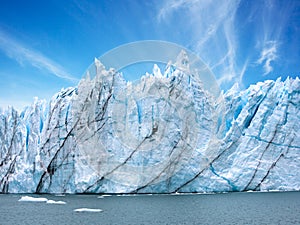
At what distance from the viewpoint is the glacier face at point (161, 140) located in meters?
21.1

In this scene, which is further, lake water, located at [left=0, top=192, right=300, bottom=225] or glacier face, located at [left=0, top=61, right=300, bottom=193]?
glacier face, located at [left=0, top=61, right=300, bottom=193]

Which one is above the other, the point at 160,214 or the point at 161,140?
the point at 161,140

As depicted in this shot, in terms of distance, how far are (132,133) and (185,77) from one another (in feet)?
17.6

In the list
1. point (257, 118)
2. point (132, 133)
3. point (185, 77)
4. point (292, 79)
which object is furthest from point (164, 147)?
point (292, 79)

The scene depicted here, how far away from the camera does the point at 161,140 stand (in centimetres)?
2152

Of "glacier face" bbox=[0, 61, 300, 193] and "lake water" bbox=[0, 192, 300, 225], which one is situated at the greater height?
"glacier face" bbox=[0, 61, 300, 193]

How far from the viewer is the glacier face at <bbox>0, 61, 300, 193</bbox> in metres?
21.1

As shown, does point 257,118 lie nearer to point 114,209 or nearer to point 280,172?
point 280,172

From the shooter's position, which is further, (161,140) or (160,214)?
(161,140)

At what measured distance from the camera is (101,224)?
446 inches

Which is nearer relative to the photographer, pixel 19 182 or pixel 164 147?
pixel 164 147

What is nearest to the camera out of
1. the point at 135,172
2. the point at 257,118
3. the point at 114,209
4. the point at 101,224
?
the point at 101,224

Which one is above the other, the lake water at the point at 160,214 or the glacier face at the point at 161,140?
the glacier face at the point at 161,140

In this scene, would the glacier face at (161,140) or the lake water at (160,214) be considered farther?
the glacier face at (161,140)
